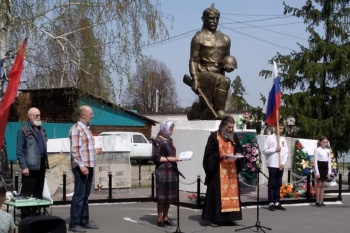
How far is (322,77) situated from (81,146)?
17.1 m

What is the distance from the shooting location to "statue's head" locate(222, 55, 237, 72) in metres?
14.8

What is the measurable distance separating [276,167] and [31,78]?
789 centimetres

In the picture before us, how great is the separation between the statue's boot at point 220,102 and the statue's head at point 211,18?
1.46 metres

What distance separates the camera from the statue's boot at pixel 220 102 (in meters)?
14.8

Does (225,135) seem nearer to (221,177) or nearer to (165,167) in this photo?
(221,177)

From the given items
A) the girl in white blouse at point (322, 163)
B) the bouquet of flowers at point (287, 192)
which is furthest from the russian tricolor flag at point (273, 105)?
the bouquet of flowers at point (287, 192)

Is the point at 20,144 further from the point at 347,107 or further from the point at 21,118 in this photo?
the point at 347,107

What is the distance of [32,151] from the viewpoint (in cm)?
1022

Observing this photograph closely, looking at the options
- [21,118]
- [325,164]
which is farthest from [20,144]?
[21,118]

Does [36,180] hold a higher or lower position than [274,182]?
higher

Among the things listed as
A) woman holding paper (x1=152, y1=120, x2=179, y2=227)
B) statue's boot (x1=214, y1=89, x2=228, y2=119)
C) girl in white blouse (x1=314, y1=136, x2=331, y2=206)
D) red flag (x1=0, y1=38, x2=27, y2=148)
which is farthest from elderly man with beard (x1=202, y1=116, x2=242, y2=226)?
red flag (x1=0, y1=38, x2=27, y2=148)

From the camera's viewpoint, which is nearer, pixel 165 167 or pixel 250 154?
pixel 165 167

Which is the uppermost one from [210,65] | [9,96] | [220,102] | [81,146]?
[210,65]

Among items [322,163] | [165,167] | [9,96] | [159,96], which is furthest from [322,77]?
[159,96]
